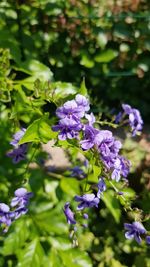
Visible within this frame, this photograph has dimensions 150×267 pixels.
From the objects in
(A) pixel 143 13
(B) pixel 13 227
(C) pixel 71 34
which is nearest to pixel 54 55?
(C) pixel 71 34

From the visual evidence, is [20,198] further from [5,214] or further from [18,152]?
[18,152]

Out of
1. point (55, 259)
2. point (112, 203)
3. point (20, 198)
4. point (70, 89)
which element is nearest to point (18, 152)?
point (20, 198)

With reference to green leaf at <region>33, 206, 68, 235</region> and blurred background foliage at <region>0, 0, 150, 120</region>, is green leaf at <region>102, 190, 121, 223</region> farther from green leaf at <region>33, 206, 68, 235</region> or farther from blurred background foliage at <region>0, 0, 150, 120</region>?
blurred background foliage at <region>0, 0, 150, 120</region>

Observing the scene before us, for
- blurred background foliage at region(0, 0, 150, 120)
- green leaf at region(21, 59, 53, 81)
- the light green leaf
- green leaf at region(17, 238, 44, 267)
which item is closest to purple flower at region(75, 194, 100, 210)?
green leaf at region(17, 238, 44, 267)

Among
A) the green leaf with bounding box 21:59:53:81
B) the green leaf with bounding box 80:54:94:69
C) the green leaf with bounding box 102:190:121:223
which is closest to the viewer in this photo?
the green leaf with bounding box 21:59:53:81

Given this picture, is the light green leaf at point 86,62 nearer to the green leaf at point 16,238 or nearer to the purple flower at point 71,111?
the green leaf at point 16,238

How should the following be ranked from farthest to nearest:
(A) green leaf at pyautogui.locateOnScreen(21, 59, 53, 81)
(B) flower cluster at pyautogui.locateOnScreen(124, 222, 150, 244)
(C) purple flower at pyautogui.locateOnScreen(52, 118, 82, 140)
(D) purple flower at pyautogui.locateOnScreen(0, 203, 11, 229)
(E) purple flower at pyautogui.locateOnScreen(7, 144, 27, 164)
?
(A) green leaf at pyautogui.locateOnScreen(21, 59, 53, 81) < (E) purple flower at pyautogui.locateOnScreen(7, 144, 27, 164) < (D) purple flower at pyautogui.locateOnScreen(0, 203, 11, 229) < (B) flower cluster at pyautogui.locateOnScreen(124, 222, 150, 244) < (C) purple flower at pyautogui.locateOnScreen(52, 118, 82, 140)

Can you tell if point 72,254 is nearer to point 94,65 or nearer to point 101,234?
point 101,234
